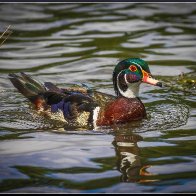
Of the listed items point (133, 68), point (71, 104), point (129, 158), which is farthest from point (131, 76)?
point (129, 158)

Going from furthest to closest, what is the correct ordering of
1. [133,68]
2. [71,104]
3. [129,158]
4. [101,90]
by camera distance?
[101,90] → [71,104] → [133,68] → [129,158]

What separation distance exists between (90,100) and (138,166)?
2352mm

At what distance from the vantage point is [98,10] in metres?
17.2

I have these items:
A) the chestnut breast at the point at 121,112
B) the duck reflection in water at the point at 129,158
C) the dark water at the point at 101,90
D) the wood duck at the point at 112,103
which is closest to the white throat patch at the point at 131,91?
the wood duck at the point at 112,103

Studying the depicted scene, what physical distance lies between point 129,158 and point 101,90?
383 cm

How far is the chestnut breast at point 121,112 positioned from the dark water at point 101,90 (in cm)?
15

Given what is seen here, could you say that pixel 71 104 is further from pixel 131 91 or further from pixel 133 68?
pixel 133 68

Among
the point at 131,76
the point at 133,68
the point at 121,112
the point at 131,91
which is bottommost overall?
the point at 121,112

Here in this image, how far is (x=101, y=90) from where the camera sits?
11.3m

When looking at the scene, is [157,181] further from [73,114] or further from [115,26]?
[115,26]

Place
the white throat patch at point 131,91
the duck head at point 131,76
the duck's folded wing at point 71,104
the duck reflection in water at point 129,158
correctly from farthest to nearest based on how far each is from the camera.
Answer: the white throat patch at point 131,91 < the duck's folded wing at point 71,104 < the duck head at point 131,76 < the duck reflection in water at point 129,158

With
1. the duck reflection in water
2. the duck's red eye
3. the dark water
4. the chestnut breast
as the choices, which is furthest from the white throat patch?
the duck reflection in water

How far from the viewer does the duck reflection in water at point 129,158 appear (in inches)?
272

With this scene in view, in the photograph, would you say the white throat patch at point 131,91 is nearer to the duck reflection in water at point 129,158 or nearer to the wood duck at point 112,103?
the wood duck at point 112,103
